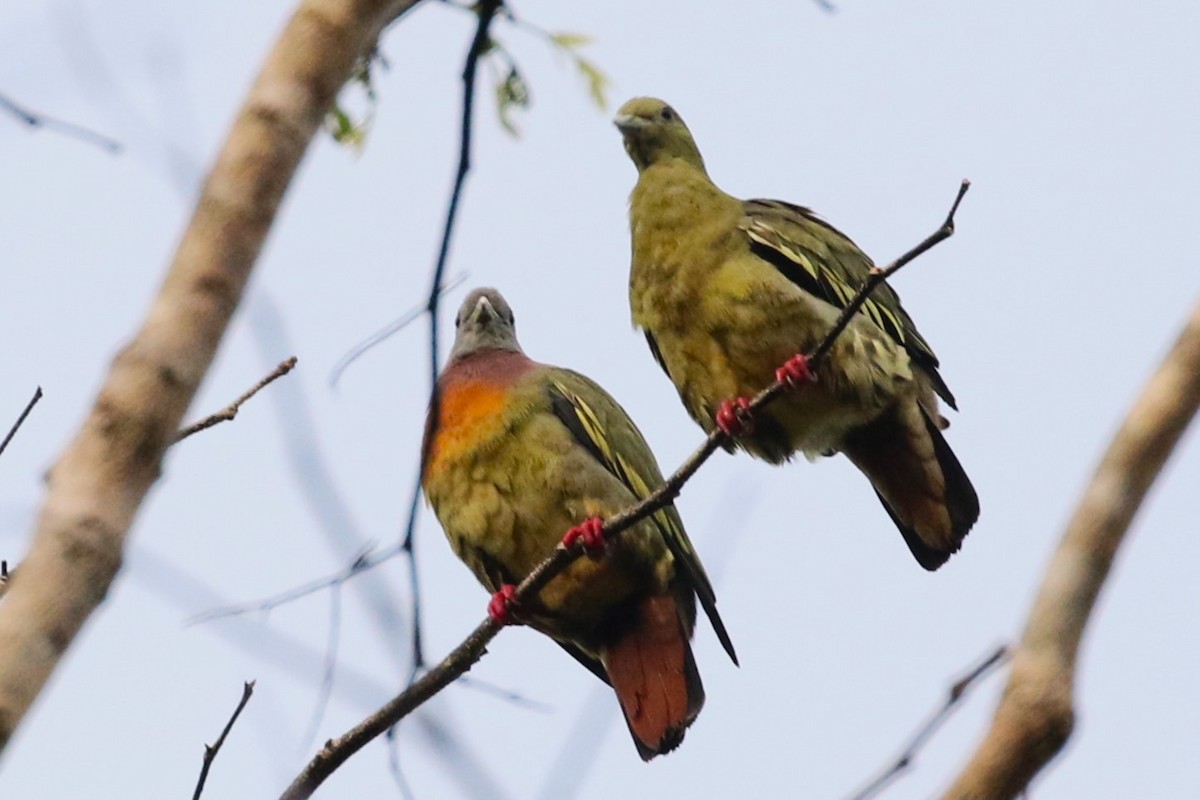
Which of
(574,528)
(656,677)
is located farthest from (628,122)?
(656,677)

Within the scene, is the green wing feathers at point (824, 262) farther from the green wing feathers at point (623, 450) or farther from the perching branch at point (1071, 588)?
the perching branch at point (1071, 588)

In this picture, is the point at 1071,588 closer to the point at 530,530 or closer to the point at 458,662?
the point at 458,662

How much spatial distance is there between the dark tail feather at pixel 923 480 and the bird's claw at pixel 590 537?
1.31 meters

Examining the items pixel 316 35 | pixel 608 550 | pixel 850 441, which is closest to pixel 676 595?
pixel 608 550

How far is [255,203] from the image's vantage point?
72.7 inches

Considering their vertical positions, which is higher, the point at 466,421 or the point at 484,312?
the point at 484,312

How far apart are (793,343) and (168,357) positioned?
4.06 m

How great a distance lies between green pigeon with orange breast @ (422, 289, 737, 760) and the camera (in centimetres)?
541

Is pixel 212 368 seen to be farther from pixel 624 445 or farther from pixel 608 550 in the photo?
pixel 624 445

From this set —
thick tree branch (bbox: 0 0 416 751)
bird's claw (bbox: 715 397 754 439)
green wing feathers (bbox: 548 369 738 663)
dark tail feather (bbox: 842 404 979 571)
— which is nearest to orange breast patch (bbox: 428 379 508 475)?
green wing feathers (bbox: 548 369 738 663)

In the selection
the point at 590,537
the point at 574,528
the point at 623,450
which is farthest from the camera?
the point at 623,450

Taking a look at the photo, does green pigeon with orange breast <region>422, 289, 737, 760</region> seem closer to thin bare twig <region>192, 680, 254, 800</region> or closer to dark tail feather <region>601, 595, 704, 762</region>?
dark tail feather <region>601, 595, 704, 762</region>

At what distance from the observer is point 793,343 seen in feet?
18.4

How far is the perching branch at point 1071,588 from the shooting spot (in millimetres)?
1439
